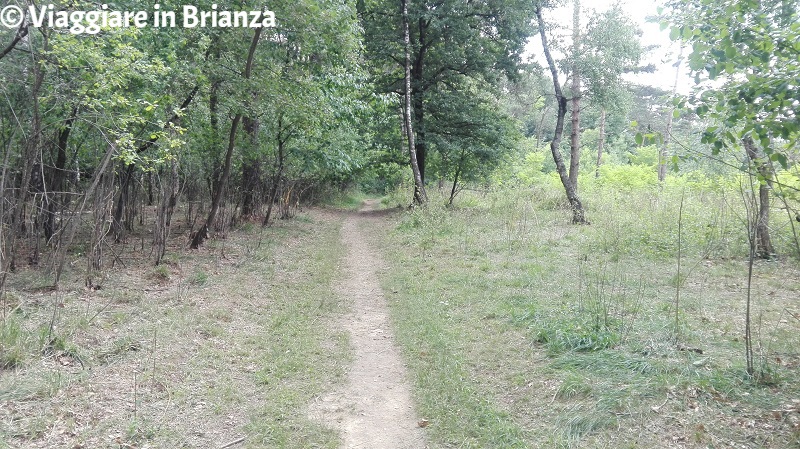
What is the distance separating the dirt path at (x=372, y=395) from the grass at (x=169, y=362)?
0.57 ft

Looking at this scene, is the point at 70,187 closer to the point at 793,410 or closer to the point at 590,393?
the point at 590,393

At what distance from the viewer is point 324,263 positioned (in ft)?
36.8

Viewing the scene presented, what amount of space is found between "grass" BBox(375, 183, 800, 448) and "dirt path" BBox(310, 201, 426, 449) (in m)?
0.22

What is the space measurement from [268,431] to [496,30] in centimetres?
1874

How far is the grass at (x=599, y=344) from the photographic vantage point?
400 cm

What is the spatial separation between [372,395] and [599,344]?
2500 mm

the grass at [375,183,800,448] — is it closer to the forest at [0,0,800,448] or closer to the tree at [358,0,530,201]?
the forest at [0,0,800,448]

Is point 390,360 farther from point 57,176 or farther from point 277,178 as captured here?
point 277,178

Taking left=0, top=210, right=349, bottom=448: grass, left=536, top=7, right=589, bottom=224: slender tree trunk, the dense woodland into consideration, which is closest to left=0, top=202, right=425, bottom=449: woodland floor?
left=0, top=210, right=349, bottom=448: grass

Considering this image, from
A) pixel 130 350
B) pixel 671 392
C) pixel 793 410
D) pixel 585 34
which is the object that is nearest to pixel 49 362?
pixel 130 350

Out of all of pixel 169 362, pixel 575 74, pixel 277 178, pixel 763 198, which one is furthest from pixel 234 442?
pixel 575 74

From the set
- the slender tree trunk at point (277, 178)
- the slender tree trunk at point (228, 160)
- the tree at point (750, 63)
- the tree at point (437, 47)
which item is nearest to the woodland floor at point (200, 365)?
the slender tree trunk at point (228, 160)

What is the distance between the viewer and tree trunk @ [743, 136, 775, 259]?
425 cm

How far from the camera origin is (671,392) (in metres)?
4.24
